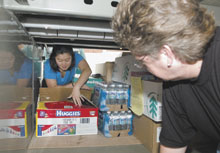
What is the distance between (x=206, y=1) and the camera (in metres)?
0.56

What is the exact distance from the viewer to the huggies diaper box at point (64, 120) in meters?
0.96

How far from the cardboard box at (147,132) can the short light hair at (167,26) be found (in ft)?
1.73

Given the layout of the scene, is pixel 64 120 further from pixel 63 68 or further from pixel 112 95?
pixel 63 68

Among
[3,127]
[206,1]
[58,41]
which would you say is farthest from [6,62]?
[58,41]

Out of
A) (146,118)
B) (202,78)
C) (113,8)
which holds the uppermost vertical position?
(113,8)

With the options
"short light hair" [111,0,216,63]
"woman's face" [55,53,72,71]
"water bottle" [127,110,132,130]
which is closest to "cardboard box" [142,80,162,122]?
"water bottle" [127,110,132,130]

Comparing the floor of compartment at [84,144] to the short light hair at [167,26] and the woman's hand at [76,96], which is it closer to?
the woman's hand at [76,96]

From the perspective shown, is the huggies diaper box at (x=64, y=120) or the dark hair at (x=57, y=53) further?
the dark hair at (x=57, y=53)

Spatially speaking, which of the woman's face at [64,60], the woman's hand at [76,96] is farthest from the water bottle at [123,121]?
the woman's face at [64,60]

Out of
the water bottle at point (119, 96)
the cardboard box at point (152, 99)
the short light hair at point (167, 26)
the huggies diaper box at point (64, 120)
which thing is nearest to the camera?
the short light hair at point (167, 26)

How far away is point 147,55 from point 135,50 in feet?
0.11

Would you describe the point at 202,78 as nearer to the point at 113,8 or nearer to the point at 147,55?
the point at 147,55

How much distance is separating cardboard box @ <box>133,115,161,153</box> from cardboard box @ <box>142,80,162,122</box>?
39 millimetres

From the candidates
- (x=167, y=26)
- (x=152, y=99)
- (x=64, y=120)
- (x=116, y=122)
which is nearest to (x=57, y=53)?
(x=64, y=120)
